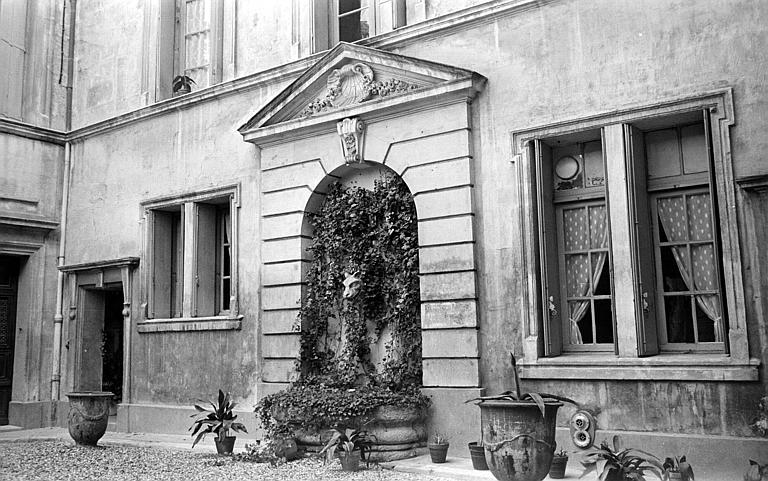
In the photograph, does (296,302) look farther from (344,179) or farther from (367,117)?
(367,117)

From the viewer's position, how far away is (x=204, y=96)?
12.0 metres

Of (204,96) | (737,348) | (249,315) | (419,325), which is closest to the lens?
(737,348)

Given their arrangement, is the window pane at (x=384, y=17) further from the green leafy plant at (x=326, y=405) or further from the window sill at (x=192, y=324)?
the green leafy plant at (x=326, y=405)

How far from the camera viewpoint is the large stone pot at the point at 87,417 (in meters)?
10.4

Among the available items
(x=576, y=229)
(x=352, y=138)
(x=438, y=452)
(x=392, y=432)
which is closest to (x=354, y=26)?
(x=352, y=138)

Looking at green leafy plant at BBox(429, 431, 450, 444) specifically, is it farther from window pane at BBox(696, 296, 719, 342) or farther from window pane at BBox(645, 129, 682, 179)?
window pane at BBox(645, 129, 682, 179)

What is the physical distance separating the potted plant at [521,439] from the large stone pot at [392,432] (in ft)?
6.78

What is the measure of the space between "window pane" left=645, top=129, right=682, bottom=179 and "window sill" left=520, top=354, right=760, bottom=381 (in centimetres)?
203

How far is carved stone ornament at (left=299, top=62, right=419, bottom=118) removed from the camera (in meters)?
9.83

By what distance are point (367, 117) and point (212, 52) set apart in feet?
12.6

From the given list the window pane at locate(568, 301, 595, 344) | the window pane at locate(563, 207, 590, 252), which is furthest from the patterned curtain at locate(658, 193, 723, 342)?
the window pane at locate(568, 301, 595, 344)

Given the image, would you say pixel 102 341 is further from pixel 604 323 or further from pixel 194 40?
pixel 604 323

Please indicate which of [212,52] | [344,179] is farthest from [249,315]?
[212,52]

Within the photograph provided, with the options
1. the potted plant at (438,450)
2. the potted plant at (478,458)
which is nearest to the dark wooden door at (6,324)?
the potted plant at (438,450)
